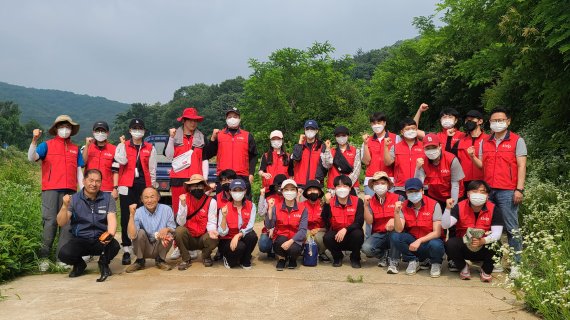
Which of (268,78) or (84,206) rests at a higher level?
(268,78)

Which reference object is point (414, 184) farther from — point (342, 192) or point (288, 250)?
point (288, 250)

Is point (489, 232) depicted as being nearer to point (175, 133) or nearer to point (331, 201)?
point (331, 201)

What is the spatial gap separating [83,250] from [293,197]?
2734 millimetres

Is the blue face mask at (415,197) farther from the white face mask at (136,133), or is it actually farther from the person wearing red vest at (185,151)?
the white face mask at (136,133)

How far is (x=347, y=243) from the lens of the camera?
22.4ft

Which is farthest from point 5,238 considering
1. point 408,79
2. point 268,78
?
point 408,79

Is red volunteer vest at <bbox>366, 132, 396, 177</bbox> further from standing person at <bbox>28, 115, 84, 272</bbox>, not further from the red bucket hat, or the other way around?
standing person at <bbox>28, 115, 84, 272</bbox>

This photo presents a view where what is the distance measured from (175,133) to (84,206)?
5.49 feet

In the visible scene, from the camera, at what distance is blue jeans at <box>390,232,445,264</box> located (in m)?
6.29

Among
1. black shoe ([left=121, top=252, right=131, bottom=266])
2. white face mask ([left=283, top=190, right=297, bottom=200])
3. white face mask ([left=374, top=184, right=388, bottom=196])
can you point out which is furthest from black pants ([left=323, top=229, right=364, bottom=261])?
black shoe ([left=121, top=252, right=131, bottom=266])

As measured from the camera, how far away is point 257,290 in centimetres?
566

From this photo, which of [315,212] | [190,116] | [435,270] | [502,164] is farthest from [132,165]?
[502,164]

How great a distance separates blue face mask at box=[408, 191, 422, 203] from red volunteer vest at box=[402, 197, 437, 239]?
12 centimetres

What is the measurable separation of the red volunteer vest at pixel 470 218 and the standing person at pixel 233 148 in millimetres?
2953
